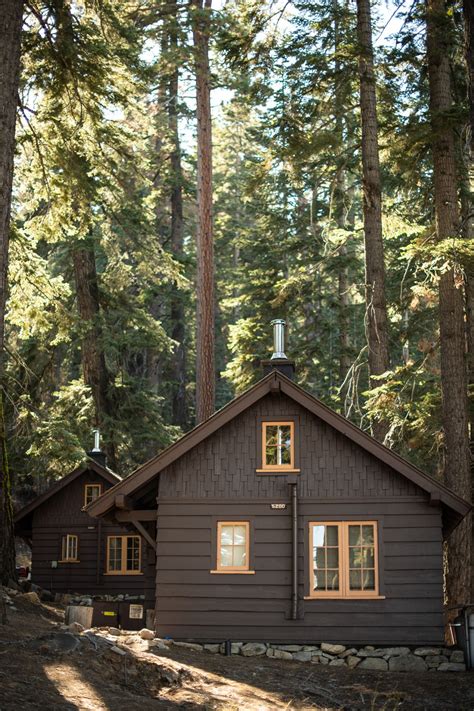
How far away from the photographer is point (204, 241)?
84.0ft

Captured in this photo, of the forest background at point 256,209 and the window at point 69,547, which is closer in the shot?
the forest background at point 256,209

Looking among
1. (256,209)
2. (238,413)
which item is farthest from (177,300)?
(238,413)

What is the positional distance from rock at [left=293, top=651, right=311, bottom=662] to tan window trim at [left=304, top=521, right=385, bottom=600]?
3.23 ft

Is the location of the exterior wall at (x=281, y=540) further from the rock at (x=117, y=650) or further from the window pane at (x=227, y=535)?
the rock at (x=117, y=650)

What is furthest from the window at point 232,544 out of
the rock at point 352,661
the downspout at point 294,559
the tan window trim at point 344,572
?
the rock at point 352,661

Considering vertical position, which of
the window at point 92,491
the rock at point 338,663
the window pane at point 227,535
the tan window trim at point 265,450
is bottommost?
the rock at point 338,663

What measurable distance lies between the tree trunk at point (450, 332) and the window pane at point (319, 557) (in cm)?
297

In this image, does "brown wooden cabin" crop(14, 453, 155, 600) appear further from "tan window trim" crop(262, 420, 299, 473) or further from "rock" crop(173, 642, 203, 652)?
"tan window trim" crop(262, 420, 299, 473)

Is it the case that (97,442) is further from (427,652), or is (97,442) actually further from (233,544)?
(427,652)

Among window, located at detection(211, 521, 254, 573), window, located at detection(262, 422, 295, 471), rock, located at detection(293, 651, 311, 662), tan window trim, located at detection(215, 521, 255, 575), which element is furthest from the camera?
window, located at detection(262, 422, 295, 471)

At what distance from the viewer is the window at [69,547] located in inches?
1092

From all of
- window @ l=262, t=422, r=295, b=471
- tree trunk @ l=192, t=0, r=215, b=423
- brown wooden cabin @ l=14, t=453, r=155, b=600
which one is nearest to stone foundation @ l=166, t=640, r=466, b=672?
window @ l=262, t=422, r=295, b=471

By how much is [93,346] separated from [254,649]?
1421 centimetres

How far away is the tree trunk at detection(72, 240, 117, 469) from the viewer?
29.1 meters
